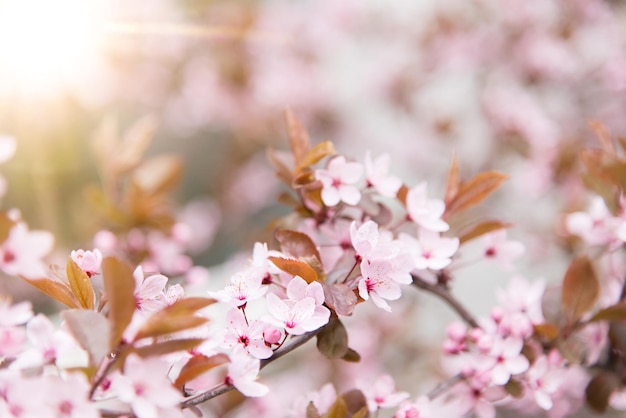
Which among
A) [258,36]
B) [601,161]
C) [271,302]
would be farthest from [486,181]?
[258,36]

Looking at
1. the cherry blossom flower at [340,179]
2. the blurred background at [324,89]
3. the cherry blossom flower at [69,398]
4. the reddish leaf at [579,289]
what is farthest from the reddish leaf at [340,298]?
the blurred background at [324,89]

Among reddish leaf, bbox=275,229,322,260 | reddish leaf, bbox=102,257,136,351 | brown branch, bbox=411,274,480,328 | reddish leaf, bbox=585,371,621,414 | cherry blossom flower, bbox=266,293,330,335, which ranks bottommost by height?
reddish leaf, bbox=585,371,621,414

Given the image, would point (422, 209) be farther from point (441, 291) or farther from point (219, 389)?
point (219, 389)

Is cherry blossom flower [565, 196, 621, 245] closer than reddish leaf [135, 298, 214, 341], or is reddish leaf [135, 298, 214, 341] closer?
reddish leaf [135, 298, 214, 341]

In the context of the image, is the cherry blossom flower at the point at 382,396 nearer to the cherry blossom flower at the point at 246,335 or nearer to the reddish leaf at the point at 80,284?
the cherry blossom flower at the point at 246,335

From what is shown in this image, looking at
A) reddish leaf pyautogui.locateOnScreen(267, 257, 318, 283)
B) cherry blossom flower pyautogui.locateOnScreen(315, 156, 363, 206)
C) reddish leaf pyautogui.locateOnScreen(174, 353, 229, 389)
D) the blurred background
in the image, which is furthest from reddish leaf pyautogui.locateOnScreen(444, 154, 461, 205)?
the blurred background

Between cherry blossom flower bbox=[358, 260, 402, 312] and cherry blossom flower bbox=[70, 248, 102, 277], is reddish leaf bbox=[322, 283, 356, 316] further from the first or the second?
cherry blossom flower bbox=[70, 248, 102, 277]

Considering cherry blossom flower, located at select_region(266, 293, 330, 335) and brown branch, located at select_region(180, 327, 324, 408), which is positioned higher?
cherry blossom flower, located at select_region(266, 293, 330, 335)
